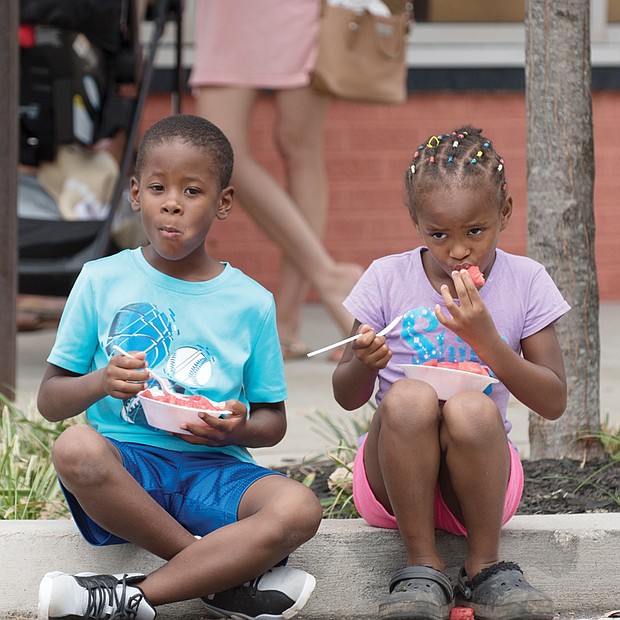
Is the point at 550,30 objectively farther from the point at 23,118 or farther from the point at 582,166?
the point at 23,118

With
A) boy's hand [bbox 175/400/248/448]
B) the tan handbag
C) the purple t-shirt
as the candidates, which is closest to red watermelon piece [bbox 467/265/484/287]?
the purple t-shirt

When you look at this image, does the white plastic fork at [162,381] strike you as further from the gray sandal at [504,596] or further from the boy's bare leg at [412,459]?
the gray sandal at [504,596]

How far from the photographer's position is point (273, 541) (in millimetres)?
2904

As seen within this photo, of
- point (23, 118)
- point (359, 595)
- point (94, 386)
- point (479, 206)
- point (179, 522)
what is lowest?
point (359, 595)

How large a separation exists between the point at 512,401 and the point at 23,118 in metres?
2.40

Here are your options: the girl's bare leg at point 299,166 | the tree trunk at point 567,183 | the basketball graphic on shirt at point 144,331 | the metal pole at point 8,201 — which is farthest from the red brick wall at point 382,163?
the basketball graphic on shirt at point 144,331

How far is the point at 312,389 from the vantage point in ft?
16.9

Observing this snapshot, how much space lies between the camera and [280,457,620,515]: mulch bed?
139 inches

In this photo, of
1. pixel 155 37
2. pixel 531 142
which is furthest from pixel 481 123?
pixel 531 142

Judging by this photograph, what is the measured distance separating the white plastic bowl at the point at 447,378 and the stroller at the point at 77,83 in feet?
8.89

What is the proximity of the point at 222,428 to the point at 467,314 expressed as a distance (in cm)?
57

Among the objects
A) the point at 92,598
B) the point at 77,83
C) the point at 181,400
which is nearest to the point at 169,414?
the point at 181,400

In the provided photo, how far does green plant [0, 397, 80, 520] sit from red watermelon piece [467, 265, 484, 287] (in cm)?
124

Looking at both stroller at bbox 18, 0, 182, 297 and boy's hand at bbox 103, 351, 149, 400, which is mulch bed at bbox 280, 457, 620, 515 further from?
stroller at bbox 18, 0, 182, 297
